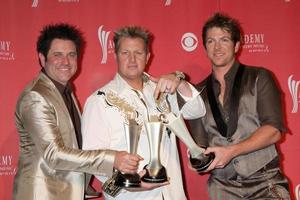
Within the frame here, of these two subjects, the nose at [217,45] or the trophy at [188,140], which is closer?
the trophy at [188,140]

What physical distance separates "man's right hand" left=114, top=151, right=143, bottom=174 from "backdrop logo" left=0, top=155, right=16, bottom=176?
1120mm

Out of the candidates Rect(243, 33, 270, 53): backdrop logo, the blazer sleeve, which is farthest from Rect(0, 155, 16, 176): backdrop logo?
Rect(243, 33, 270, 53): backdrop logo

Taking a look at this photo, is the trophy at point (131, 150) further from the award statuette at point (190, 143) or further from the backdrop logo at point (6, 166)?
the backdrop logo at point (6, 166)

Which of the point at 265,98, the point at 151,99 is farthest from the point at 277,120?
the point at 151,99

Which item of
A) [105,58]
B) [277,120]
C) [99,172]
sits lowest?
[99,172]

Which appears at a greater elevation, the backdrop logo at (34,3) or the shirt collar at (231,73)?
the backdrop logo at (34,3)

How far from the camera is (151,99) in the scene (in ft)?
6.18

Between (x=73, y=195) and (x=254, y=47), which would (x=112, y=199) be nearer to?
(x=73, y=195)

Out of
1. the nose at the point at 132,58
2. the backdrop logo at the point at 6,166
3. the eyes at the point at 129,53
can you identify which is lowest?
the backdrop logo at the point at 6,166

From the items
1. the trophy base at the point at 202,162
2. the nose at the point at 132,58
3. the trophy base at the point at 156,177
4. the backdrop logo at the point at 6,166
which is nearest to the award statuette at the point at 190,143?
the trophy base at the point at 202,162

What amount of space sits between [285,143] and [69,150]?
149 centimetres

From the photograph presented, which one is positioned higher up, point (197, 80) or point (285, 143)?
point (197, 80)

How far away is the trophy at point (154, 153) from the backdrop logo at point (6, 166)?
3.97ft

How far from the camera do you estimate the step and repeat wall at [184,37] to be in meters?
2.51
